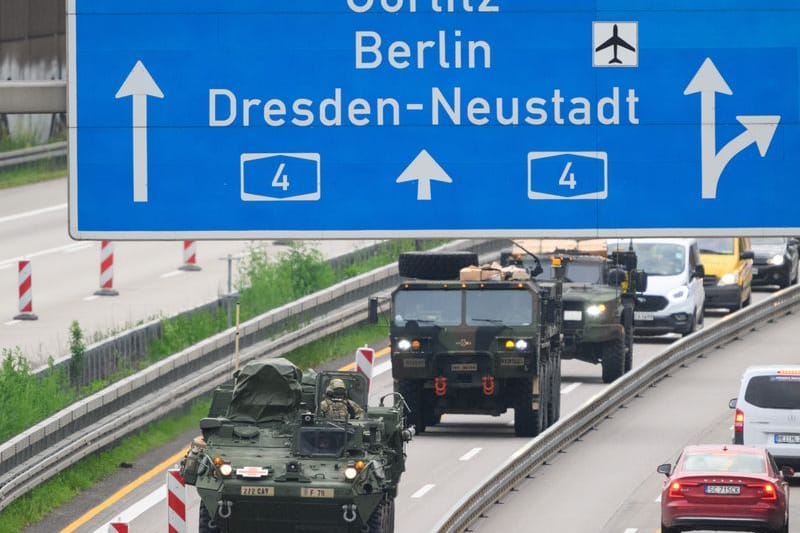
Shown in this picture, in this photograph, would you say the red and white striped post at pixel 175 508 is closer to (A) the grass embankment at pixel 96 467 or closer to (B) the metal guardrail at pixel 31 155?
(A) the grass embankment at pixel 96 467

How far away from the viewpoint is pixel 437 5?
1349 centimetres

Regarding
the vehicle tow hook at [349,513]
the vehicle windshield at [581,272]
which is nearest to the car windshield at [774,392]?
the vehicle windshield at [581,272]

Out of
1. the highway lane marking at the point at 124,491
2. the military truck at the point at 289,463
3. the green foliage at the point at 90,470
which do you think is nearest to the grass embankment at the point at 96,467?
the green foliage at the point at 90,470

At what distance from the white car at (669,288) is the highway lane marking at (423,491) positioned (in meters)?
13.4

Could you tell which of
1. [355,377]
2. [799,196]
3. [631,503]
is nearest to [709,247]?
[631,503]

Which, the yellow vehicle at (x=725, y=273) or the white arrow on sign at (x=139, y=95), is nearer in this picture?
the white arrow on sign at (x=139, y=95)

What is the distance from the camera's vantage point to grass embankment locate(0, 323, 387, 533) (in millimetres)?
26984

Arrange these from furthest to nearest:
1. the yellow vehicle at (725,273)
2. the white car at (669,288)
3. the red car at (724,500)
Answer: the yellow vehicle at (725,273)
the white car at (669,288)
the red car at (724,500)

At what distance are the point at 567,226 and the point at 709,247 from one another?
33.6 m

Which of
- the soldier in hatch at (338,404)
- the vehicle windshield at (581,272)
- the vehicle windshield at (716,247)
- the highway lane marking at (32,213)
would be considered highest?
the highway lane marking at (32,213)

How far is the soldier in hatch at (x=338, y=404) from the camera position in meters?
24.9

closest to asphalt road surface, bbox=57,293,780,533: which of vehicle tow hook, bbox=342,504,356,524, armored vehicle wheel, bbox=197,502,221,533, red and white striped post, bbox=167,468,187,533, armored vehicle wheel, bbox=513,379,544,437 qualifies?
armored vehicle wheel, bbox=513,379,544,437

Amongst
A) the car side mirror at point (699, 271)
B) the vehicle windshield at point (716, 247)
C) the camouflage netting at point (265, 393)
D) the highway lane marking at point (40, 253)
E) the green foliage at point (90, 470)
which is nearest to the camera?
the camouflage netting at point (265, 393)

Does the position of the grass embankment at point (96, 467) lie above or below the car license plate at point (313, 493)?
below
